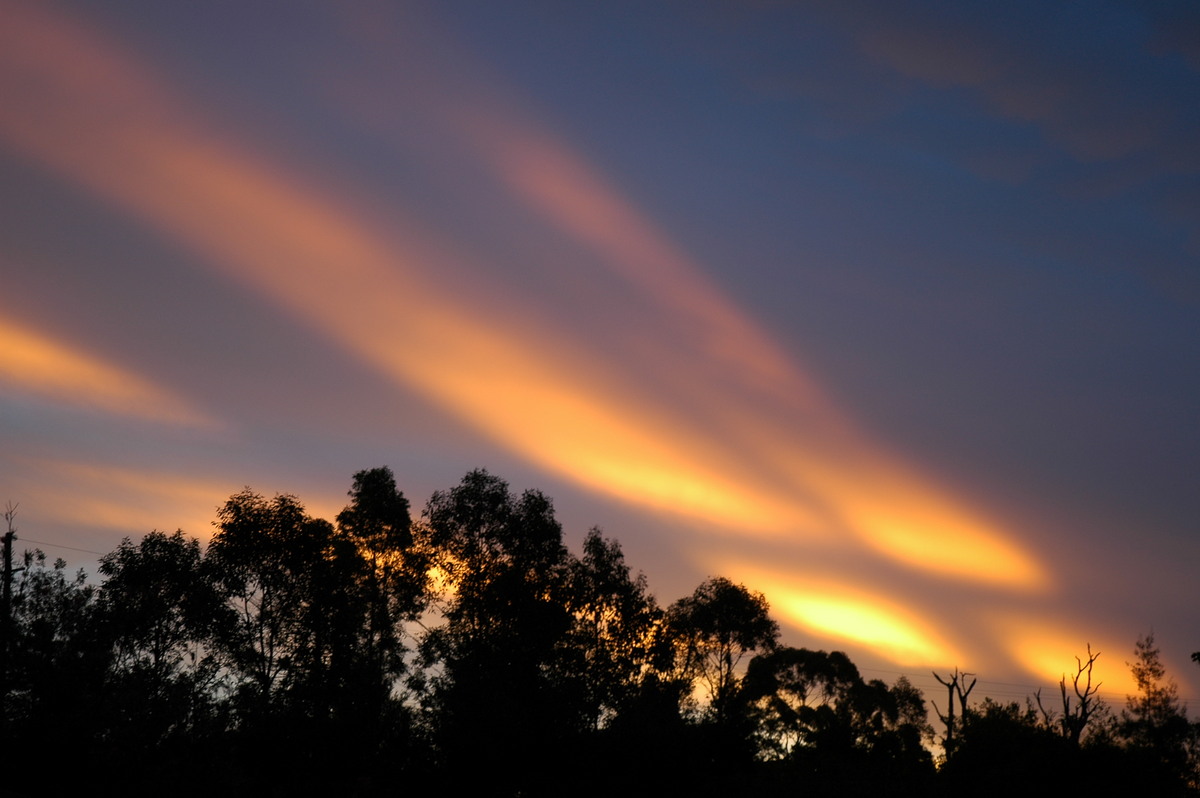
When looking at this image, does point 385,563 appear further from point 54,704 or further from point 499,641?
point 54,704

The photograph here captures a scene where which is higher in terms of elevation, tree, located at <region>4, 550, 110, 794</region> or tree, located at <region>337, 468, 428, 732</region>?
tree, located at <region>337, 468, 428, 732</region>

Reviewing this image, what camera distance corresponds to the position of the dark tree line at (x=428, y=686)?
4088cm

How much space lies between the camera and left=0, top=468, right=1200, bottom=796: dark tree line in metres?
40.9

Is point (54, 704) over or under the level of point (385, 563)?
under

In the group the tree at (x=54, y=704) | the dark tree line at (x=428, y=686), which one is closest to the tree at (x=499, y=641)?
the dark tree line at (x=428, y=686)

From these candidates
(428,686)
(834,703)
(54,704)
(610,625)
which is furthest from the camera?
(834,703)

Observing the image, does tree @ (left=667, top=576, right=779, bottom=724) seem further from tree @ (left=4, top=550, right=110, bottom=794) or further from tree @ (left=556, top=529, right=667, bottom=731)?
tree @ (left=4, top=550, right=110, bottom=794)

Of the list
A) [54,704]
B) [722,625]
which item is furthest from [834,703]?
[54,704]

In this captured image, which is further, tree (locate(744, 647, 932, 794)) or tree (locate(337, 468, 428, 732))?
tree (locate(744, 647, 932, 794))

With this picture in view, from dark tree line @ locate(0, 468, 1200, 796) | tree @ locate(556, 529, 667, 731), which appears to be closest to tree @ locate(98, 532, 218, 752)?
dark tree line @ locate(0, 468, 1200, 796)

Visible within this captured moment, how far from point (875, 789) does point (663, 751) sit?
10569 millimetres

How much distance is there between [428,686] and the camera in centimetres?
6359

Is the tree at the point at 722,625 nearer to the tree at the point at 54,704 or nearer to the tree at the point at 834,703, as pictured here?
the tree at the point at 834,703

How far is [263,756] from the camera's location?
169 feet
